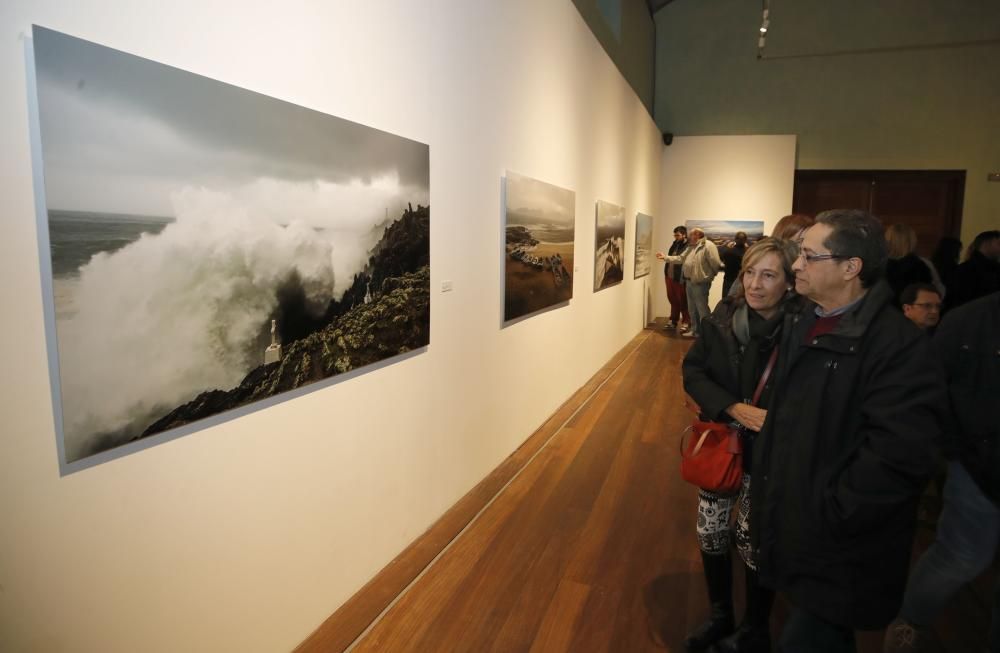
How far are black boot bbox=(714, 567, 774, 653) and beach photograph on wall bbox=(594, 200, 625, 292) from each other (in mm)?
4921

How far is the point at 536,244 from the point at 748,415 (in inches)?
109

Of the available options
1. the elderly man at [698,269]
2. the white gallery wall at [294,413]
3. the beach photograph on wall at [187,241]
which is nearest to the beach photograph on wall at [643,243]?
the elderly man at [698,269]

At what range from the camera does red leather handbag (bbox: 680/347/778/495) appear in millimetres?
2260

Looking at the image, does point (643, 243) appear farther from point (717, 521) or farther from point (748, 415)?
point (748, 415)

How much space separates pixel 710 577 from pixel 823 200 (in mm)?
12019

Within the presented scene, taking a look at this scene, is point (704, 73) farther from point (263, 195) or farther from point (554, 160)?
point (263, 195)

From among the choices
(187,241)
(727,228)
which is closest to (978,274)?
(187,241)

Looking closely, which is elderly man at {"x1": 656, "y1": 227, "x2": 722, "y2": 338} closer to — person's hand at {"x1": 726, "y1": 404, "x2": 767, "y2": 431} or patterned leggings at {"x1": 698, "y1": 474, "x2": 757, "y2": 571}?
patterned leggings at {"x1": 698, "y1": 474, "x2": 757, "y2": 571}

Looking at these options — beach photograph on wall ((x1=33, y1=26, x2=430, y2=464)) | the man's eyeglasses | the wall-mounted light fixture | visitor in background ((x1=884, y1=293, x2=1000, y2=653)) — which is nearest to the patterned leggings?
visitor in background ((x1=884, y1=293, x2=1000, y2=653))

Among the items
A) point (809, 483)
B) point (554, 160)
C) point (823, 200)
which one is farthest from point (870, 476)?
point (823, 200)

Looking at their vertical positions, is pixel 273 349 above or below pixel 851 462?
above

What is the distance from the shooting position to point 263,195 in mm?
2045

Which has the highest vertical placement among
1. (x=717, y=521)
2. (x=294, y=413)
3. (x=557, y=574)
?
(x=294, y=413)

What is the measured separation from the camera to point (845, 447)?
1.74 metres
